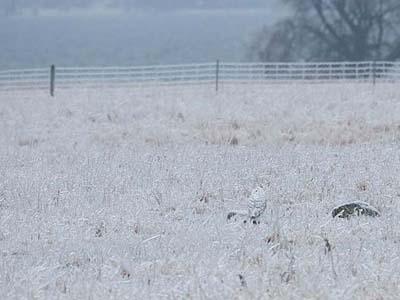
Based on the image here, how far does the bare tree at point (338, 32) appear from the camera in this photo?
4588cm

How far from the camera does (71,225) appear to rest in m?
8.28

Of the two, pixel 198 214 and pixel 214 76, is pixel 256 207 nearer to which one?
pixel 198 214

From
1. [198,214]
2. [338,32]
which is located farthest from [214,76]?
[198,214]

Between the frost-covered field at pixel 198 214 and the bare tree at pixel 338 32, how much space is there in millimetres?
27874

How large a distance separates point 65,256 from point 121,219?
134 centimetres

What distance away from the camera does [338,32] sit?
152 ft

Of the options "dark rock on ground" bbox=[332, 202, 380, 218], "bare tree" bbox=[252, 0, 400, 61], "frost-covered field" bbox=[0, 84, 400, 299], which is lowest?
"frost-covered field" bbox=[0, 84, 400, 299]

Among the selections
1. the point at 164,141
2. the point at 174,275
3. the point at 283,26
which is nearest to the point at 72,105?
the point at 164,141

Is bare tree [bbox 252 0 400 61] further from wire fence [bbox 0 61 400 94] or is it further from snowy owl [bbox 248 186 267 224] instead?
snowy owl [bbox 248 186 267 224]

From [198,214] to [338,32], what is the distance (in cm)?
3859

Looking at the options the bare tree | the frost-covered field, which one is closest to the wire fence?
the bare tree

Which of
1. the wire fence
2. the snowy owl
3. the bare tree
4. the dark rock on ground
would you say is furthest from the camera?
the bare tree

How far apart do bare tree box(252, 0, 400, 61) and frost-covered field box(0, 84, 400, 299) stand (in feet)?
91.5

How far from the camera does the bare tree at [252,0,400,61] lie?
4588 centimetres
